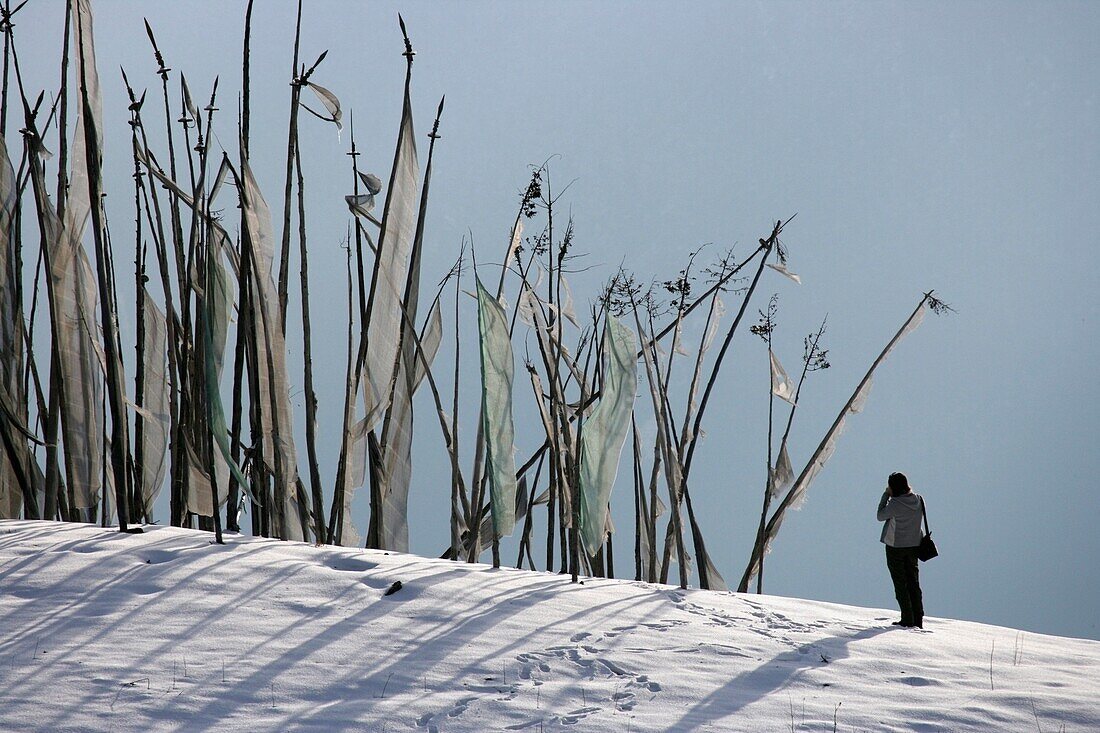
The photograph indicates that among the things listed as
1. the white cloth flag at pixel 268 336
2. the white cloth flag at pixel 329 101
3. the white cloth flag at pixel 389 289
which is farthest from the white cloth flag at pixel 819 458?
the white cloth flag at pixel 329 101

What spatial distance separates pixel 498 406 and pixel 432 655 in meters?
0.92

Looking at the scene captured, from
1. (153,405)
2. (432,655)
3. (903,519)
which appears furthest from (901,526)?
(153,405)

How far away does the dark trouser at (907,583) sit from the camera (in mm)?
2627

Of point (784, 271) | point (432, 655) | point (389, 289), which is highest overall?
point (784, 271)

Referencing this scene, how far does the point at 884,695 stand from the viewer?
1851mm

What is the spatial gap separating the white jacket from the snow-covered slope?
316 mm

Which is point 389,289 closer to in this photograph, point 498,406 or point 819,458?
point 498,406

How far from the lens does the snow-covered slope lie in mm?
1646

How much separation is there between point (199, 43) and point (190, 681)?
23.5 m

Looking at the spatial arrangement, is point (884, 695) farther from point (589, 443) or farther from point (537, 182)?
point (537, 182)

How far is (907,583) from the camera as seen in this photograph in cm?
270

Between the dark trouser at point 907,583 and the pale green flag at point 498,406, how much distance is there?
1.12 m

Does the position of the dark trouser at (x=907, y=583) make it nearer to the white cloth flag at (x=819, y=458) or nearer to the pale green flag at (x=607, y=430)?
the white cloth flag at (x=819, y=458)

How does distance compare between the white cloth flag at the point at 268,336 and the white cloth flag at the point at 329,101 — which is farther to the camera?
the white cloth flag at the point at 329,101
